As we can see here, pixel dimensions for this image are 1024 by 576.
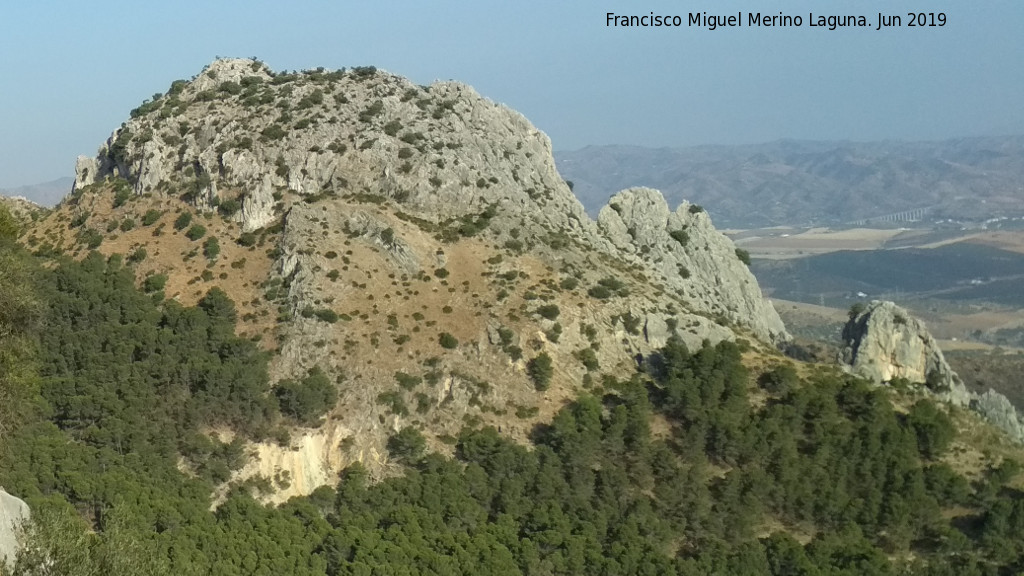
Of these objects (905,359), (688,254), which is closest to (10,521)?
(905,359)

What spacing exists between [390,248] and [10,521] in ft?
125

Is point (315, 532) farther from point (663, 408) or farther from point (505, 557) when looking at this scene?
point (663, 408)

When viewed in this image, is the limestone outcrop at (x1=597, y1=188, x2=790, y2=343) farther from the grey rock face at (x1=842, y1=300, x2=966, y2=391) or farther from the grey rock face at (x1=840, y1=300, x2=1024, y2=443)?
the grey rock face at (x1=842, y1=300, x2=966, y2=391)

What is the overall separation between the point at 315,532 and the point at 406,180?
34.5 m

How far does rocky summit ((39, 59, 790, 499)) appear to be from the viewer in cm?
6141

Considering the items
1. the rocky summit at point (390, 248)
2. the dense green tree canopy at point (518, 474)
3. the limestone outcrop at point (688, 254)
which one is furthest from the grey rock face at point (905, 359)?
the limestone outcrop at point (688, 254)

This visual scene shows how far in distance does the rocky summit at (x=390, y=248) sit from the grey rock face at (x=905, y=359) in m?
9.36

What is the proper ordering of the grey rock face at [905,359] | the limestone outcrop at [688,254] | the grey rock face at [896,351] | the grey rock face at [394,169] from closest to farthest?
the grey rock face at [905,359] < the grey rock face at [896,351] < the grey rock face at [394,169] < the limestone outcrop at [688,254]

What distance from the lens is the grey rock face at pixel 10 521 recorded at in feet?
109

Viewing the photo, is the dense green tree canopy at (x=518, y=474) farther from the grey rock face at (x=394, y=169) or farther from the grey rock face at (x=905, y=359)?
the grey rock face at (x=394, y=169)

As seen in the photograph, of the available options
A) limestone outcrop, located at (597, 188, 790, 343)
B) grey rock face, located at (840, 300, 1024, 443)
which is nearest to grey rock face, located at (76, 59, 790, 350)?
limestone outcrop, located at (597, 188, 790, 343)

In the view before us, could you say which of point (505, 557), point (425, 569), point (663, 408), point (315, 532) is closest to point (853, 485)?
point (663, 408)

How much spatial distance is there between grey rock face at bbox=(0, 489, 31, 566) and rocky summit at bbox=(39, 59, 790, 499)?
61.4ft

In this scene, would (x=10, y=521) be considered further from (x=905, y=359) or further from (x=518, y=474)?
(x=905, y=359)
